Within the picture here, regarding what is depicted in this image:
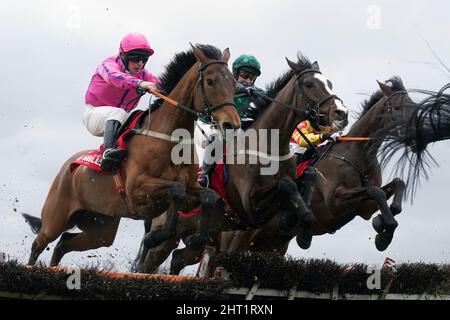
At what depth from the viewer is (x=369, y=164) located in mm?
9039

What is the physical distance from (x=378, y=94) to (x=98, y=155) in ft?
11.0

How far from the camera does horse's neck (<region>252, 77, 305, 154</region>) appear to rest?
26.6 feet

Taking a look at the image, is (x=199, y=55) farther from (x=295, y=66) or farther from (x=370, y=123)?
(x=370, y=123)

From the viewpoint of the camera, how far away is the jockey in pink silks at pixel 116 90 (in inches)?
306

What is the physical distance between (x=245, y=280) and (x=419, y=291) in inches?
79.9

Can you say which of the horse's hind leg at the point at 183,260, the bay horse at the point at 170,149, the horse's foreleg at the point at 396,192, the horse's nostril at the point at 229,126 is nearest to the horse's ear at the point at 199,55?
the bay horse at the point at 170,149

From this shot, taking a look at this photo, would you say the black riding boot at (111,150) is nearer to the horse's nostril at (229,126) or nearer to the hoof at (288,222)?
the horse's nostril at (229,126)

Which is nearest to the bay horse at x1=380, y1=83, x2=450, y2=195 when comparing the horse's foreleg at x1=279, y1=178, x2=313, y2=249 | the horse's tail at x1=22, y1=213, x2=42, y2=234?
the horse's foreleg at x1=279, y1=178, x2=313, y2=249

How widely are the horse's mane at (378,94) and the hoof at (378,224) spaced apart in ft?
5.35

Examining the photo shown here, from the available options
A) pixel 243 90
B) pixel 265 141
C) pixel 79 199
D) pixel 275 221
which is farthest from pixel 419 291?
pixel 79 199

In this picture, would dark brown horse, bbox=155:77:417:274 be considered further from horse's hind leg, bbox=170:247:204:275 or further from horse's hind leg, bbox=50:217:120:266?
horse's hind leg, bbox=50:217:120:266

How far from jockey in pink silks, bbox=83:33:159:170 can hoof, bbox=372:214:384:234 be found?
99.2 inches

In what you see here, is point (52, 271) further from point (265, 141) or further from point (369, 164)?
point (369, 164)

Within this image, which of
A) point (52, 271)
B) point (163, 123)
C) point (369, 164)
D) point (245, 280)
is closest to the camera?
point (52, 271)
